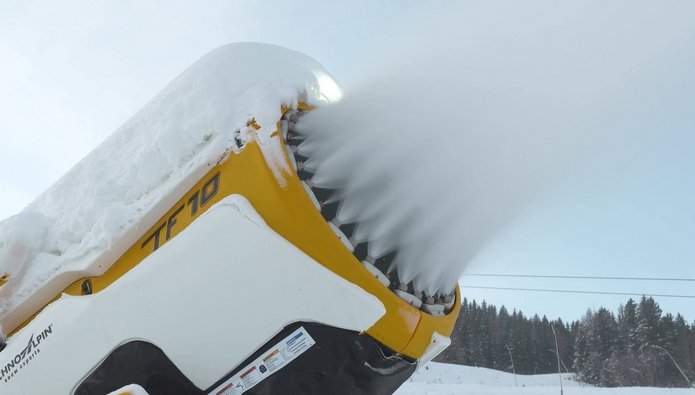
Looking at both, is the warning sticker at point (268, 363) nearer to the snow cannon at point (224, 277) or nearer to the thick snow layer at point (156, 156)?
the snow cannon at point (224, 277)

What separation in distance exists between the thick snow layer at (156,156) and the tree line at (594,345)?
49.6 meters

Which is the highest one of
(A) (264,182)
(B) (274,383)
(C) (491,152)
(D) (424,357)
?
(A) (264,182)

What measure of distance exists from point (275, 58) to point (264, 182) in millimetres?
811

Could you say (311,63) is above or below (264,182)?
above

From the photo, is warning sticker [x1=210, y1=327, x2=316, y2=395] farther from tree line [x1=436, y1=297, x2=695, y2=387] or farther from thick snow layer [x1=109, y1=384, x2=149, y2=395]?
tree line [x1=436, y1=297, x2=695, y2=387]

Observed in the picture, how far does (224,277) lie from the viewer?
214cm

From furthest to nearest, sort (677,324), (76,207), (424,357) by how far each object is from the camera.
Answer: (677,324), (76,207), (424,357)

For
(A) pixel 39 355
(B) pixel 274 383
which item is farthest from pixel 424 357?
(A) pixel 39 355

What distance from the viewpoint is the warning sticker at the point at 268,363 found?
2.10m

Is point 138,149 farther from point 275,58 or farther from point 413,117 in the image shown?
point 413,117

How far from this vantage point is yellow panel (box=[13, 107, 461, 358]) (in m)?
2.04

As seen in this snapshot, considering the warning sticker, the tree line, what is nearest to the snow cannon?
the warning sticker

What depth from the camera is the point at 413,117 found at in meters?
2.06

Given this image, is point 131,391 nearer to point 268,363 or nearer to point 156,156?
point 268,363
